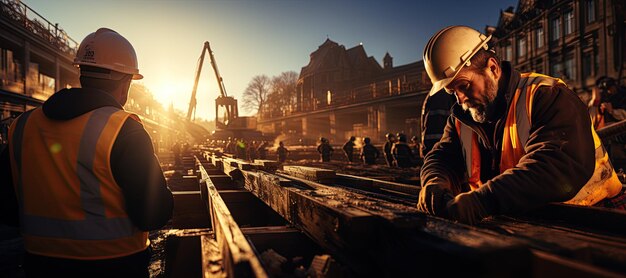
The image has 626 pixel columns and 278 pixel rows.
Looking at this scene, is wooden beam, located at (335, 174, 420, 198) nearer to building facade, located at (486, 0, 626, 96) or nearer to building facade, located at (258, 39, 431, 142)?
building facade, located at (258, 39, 431, 142)

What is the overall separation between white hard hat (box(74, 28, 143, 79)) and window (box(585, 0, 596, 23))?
34.7 metres

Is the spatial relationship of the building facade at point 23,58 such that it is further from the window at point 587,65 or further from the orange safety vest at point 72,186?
the window at point 587,65

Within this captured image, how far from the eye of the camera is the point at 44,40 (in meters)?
23.4

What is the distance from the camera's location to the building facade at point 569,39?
78.5 ft

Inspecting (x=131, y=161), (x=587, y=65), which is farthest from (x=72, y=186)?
(x=587, y=65)

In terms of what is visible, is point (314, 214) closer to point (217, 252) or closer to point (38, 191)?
point (217, 252)

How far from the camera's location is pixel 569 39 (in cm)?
2834

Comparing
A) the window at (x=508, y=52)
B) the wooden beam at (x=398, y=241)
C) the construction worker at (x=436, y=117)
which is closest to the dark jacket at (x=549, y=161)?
the wooden beam at (x=398, y=241)

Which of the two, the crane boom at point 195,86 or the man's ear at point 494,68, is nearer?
the man's ear at point 494,68

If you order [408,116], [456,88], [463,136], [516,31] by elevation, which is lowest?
[463,136]

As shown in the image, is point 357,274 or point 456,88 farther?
point 456,88

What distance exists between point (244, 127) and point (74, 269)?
28.0 metres

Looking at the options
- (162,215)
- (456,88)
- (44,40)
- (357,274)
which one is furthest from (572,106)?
(44,40)

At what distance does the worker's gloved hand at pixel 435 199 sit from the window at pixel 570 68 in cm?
3428
